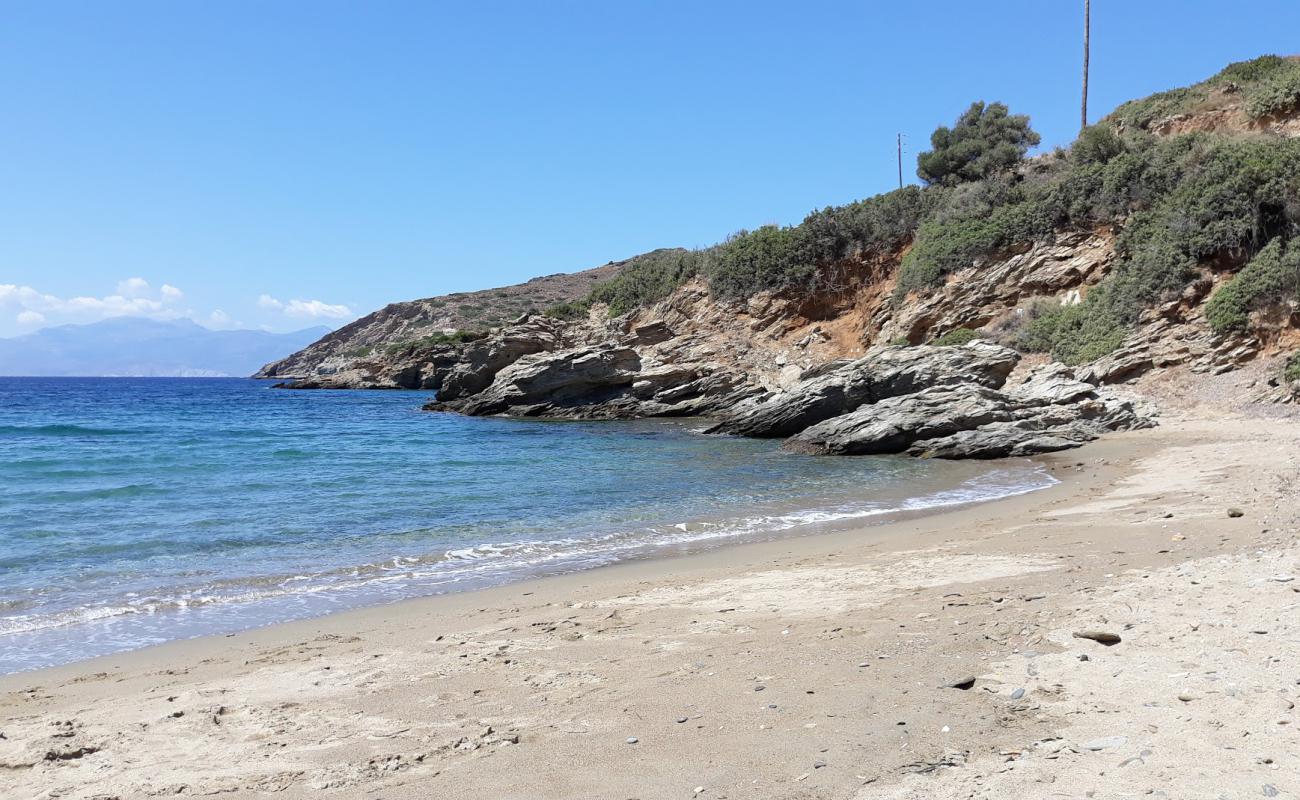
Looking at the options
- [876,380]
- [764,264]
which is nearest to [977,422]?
[876,380]

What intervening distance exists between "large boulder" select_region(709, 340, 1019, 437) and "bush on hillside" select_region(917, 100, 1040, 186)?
62.9 ft

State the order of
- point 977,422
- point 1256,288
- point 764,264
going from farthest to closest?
point 764,264 < point 1256,288 < point 977,422

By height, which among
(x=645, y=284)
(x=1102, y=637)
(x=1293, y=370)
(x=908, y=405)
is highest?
(x=645, y=284)

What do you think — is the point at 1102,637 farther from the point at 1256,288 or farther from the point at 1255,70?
the point at 1255,70

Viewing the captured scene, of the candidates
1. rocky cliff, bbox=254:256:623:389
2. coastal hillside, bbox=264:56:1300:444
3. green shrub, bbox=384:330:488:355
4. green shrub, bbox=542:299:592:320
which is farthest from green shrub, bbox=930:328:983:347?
rocky cliff, bbox=254:256:623:389

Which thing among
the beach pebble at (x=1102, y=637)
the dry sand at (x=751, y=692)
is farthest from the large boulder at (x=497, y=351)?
the beach pebble at (x=1102, y=637)

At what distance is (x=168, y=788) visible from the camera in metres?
3.87

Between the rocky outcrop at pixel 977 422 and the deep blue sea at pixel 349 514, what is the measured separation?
1081 mm

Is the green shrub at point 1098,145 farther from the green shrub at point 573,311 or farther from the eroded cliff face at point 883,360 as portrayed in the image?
the green shrub at point 573,311

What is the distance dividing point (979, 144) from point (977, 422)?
26032 millimetres

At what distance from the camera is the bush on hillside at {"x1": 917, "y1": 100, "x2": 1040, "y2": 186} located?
128 ft

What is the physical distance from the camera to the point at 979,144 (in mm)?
39969

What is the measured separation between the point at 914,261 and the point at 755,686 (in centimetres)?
3338

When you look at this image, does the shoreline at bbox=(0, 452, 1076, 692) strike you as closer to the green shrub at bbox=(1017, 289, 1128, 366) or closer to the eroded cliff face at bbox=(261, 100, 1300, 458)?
the eroded cliff face at bbox=(261, 100, 1300, 458)
